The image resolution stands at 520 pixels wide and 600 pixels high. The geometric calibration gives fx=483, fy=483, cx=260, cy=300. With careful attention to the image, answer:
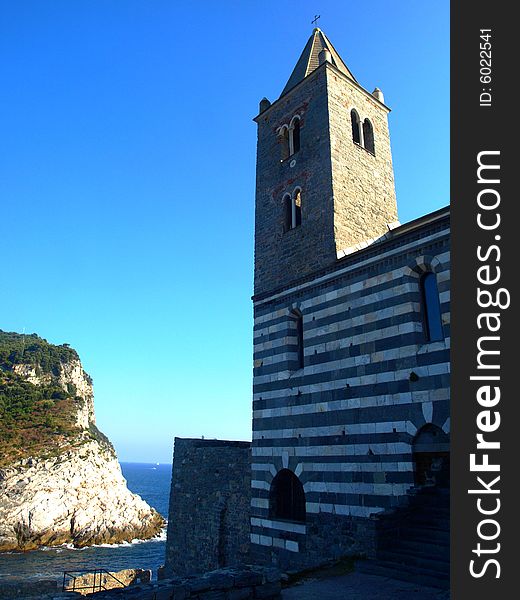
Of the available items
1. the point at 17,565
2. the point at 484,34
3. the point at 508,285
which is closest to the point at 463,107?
the point at 484,34

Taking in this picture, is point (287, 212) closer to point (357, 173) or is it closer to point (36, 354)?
point (357, 173)

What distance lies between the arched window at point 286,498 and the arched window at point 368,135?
536 inches

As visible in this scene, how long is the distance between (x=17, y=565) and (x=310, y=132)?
5058 cm

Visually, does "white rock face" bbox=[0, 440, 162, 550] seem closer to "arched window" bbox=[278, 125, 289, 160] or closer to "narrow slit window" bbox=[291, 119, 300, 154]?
"arched window" bbox=[278, 125, 289, 160]

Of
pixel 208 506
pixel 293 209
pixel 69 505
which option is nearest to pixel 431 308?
pixel 293 209

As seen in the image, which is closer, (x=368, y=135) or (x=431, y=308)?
(x=431, y=308)

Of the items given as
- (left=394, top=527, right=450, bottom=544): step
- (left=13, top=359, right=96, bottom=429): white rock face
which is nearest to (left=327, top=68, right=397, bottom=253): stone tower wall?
(left=394, top=527, right=450, bottom=544): step

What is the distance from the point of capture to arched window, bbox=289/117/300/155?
66.5ft

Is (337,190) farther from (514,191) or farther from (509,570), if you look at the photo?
(509,570)

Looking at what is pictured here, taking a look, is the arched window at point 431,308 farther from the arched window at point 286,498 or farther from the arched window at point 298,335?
the arched window at point 286,498

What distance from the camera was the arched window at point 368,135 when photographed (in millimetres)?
20727

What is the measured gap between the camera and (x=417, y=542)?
1084 cm

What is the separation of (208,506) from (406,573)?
1138 cm

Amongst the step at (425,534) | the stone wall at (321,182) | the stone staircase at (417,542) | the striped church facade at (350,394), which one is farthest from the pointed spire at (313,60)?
the step at (425,534)
